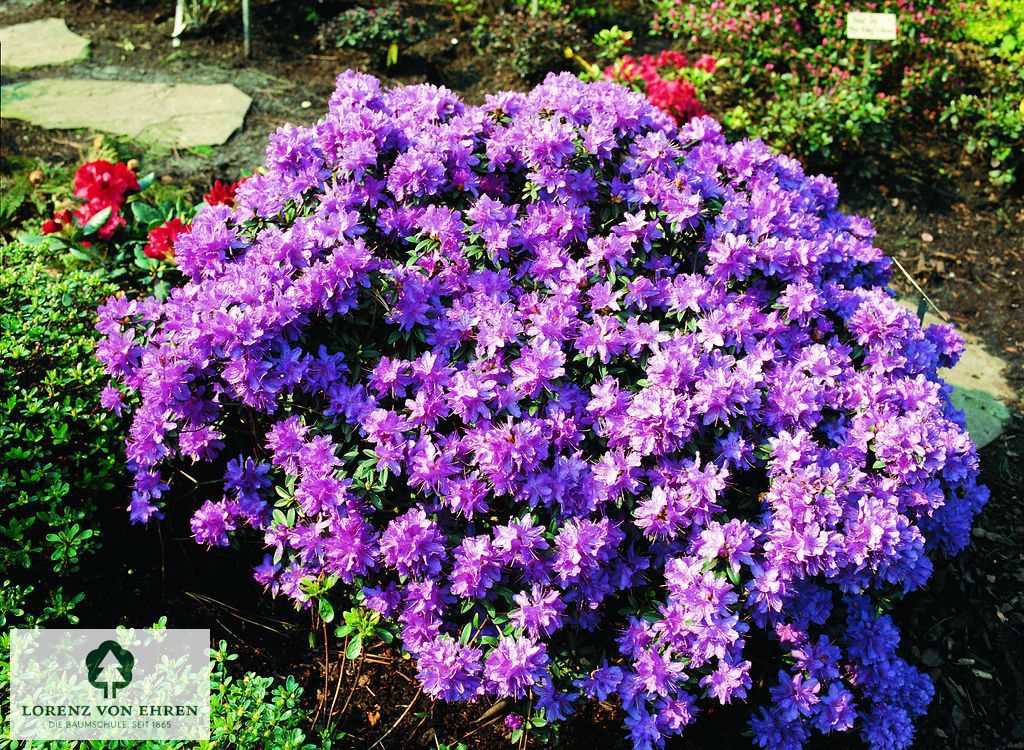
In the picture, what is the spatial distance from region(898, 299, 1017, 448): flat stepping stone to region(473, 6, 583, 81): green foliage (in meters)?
2.98

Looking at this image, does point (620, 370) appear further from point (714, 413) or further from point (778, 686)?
point (778, 686)

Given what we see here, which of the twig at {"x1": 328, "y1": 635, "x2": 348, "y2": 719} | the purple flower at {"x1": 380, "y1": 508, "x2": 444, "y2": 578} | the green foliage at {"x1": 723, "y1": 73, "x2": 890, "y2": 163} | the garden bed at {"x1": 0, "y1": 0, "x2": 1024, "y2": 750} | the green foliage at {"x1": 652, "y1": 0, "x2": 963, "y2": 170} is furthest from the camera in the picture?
the green foliage at {"x1": 652, "y1": 0, "x2": 963, "y2": 170}

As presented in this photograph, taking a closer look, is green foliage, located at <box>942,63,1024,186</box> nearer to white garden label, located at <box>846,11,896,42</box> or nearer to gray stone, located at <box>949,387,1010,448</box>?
white garden label, located at <box>846,11,896,42</box>

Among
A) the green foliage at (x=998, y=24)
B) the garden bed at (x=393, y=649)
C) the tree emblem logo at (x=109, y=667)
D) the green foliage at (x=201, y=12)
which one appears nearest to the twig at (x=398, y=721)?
the garden bed at (x=393, y=649)

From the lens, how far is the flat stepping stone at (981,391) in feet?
12.3

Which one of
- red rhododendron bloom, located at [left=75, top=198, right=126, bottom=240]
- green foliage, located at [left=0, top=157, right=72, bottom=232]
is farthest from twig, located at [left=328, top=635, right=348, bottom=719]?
green foliage, located at [left=0, top=157, right=72, bottom=232]

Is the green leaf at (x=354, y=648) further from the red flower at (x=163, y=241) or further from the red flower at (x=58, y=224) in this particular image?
the red flower at (x=58, y=224)

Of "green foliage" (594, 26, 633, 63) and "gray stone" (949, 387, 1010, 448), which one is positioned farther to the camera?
"green foliage" (594, 26, 633, 63)

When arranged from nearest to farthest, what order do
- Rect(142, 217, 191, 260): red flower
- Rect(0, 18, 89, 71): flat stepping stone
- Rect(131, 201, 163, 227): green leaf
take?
1. Rect(142, 217, 191, 260): red flower
2. Rect(131, 201, 163, 227): green leaf
3. Rect(0, 18, 89, 71): flat stepping stone

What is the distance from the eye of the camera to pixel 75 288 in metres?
2.98

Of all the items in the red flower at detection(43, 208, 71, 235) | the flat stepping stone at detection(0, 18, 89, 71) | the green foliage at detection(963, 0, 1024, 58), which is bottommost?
the red flower at detection(43, 208, 71, 235)

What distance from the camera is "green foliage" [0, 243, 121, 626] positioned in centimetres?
234

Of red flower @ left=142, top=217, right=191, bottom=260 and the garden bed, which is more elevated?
red flower @ left=142, top=217, right=191, bottom=260

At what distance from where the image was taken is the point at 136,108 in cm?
491
